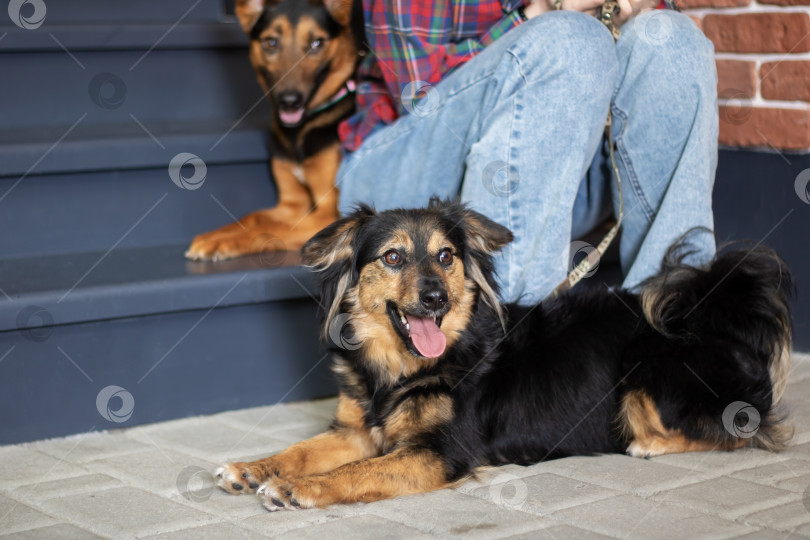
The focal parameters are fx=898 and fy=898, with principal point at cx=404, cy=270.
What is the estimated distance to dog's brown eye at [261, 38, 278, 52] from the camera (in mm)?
3252

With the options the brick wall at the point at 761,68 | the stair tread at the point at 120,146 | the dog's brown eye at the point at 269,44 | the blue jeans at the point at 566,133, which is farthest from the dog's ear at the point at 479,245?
the brick wall at the point at 761,68

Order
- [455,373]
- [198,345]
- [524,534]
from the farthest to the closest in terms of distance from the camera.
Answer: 1. [198,345]
2. [455,373]
3. [524,534]

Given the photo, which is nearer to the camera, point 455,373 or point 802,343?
point 455,373

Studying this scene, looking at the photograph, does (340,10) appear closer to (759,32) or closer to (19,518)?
(759,32)

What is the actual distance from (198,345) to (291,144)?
0.89 metres

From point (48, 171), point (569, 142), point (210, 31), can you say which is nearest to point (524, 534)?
point (569, 142)

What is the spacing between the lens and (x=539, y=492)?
207 centimetres

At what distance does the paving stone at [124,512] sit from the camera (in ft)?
6.29

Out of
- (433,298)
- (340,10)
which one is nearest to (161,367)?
(433,298)

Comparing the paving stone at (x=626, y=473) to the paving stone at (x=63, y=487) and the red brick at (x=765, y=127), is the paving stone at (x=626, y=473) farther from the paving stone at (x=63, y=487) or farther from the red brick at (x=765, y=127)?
the red brick at (x=765, y=127)

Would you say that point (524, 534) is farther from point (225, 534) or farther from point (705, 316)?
point (705, 316)

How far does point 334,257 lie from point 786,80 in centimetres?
174

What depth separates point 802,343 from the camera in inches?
123

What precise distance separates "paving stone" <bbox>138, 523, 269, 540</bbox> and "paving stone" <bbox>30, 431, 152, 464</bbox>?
2.07 feet
